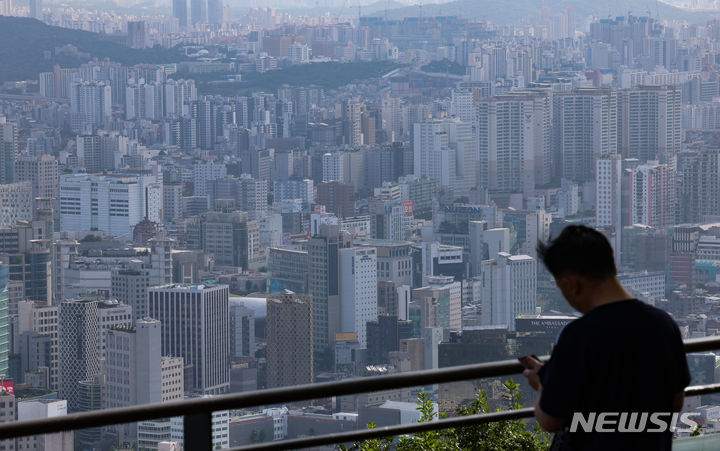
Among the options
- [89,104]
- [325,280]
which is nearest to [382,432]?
[325,280]

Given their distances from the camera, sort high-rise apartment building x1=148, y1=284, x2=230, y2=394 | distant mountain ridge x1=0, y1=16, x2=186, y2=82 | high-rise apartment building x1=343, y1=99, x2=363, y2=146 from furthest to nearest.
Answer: high-rise apartment building x1=343, y1=99, x2=363, y2=146 → distant mountain ridge x1=0, y1=16, x2=186, y2=82 → high-rise apartment building x1=148, y1=284, x2=230, y2=394

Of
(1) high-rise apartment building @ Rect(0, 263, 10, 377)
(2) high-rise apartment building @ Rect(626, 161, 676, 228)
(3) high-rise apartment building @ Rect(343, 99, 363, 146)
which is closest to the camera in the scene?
(1) high-rise apartment building @ Rect(0, 263, 10, 377)

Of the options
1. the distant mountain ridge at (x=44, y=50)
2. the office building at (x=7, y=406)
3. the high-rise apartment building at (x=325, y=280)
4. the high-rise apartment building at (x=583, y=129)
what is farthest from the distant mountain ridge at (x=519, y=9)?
the office building at (x=7, y=406)

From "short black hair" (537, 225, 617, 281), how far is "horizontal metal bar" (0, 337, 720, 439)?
0.07 meters

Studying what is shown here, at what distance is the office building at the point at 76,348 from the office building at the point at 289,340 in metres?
3.19

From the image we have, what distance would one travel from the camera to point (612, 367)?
47 cm

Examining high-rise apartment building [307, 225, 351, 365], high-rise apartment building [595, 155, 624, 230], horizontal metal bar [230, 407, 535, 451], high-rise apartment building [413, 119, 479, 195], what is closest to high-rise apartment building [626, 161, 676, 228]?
high-rise apartment building [595, 155, 624, 230]

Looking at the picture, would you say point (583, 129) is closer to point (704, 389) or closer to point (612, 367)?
point (704, 389)

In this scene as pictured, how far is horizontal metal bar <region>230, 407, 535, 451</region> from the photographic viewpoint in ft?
1.97

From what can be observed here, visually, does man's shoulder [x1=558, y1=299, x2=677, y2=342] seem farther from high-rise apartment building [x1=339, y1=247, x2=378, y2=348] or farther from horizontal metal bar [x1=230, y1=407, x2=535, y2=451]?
high-rise apartment building [x1=339, y1=247, x2=378, y2=348]

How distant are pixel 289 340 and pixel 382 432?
63.9 feet

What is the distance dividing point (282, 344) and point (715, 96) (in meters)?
20.9

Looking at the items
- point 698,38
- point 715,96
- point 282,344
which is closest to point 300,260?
point 282,344

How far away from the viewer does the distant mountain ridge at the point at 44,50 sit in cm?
3571
